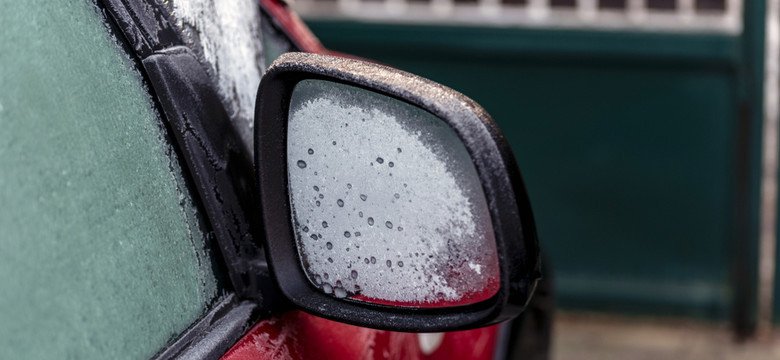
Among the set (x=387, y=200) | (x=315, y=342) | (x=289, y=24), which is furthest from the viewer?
(x=289, y=24)

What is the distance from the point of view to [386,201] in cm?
98

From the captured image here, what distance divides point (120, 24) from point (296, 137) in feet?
0.79

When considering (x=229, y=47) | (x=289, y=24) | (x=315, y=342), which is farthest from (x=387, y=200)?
(x=289, y=24)

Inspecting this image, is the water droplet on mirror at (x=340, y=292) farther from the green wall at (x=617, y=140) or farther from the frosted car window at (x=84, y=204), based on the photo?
the green wall at (x=617, y=140)

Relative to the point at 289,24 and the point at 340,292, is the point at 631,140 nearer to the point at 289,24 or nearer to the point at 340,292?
the point at 289,24

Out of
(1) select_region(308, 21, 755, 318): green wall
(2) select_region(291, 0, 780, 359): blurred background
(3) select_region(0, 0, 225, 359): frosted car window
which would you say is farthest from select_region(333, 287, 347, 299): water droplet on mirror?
(1) select_region(308, 21, 755, 318): green wall

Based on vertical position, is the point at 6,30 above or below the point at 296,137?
above

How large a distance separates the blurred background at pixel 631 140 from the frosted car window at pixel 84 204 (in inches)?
121

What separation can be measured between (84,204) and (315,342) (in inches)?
→ 15.8

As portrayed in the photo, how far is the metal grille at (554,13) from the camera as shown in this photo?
3.86m

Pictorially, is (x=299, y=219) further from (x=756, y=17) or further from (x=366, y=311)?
(x=756, y=17)

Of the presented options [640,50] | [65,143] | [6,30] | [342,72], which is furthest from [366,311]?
[640,50]

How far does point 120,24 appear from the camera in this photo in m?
0.96

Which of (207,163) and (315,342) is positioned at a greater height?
(207,163)
